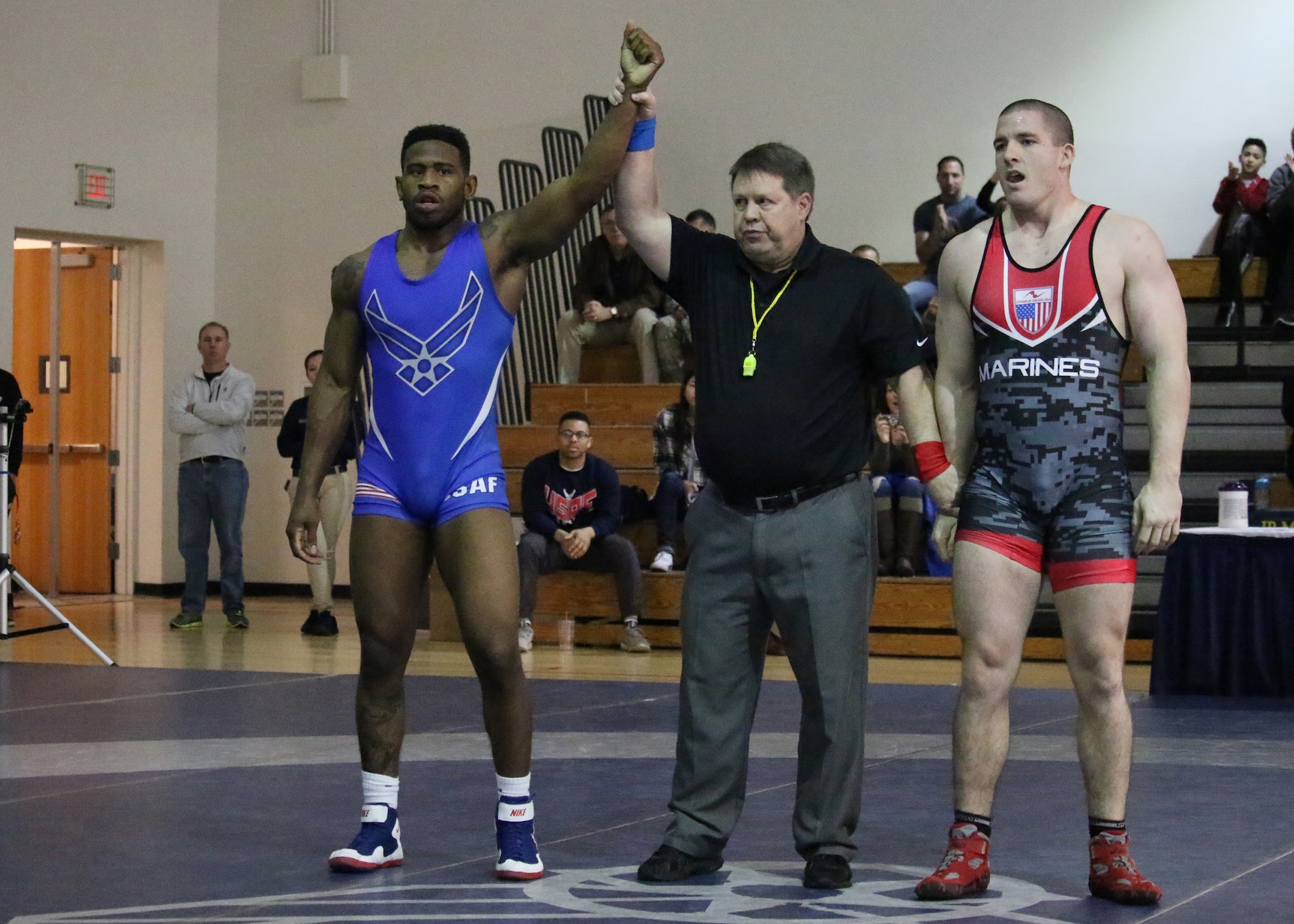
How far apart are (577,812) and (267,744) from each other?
61.6 inches

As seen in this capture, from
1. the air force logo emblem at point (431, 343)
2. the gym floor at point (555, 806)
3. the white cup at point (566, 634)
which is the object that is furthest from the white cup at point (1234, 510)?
the air force logo emblem at point (431, 343)

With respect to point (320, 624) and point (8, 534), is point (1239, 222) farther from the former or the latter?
point (8, 534)

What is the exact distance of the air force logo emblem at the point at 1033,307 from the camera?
3547 millimetres

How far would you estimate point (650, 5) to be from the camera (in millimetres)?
12258

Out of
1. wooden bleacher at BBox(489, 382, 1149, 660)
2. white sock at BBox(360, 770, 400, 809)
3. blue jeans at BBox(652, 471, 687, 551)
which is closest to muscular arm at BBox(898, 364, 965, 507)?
white sock at BBox(360, 770, 400, 809)

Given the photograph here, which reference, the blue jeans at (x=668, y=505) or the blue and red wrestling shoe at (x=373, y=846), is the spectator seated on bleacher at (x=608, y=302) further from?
the blue and red wrestling shoe at (x=373, y=846)

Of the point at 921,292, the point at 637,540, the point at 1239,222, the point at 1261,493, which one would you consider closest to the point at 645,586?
the point at 637,540

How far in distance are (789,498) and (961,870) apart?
83 cm

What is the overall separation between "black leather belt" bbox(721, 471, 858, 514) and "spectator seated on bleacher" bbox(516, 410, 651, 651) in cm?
545

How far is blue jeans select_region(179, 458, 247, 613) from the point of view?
10.2 metres

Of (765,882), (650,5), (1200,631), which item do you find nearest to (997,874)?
(765,882)

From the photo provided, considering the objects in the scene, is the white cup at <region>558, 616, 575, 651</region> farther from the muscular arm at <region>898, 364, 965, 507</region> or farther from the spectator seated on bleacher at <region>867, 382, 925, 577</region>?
the muscular arm at <region>898, 364, 965, 507</region>

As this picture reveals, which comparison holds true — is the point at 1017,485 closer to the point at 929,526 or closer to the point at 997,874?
the point at 997,874

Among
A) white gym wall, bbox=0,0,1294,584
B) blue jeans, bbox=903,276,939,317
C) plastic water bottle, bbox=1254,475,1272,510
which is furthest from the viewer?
white gym wall, bbox=0,0,1294,584
